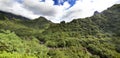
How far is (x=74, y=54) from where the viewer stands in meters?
119

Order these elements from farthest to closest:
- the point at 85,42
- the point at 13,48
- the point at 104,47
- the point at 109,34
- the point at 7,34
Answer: the point at 109,34, the point at 85,42, the point at 104,47, the point at 7,34, the point at 13,48

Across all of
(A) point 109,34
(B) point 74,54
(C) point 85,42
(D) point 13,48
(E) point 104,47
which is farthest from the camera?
(A) point 109,34

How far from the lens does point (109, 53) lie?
138m

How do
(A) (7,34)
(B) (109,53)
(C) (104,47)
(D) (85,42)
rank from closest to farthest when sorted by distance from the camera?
(A) (7,34) < (B) (109,53) < (C) (104,47) < (D) (85,42)

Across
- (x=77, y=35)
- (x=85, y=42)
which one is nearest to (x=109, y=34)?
(x=77, y=35)

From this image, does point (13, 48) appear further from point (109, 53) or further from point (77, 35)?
point (77, 35)

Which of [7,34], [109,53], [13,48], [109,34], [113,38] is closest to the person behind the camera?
[13,48]

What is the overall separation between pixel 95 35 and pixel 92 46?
4434cm

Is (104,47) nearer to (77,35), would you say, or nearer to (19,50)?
(77,35)

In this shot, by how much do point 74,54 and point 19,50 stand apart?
44299mm

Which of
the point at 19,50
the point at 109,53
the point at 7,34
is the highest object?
the point at 7,34

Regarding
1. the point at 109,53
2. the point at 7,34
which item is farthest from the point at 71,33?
the point at 7,34

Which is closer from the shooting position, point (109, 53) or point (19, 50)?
point (19, 50)

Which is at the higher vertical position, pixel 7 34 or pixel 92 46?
pixel 7 34
